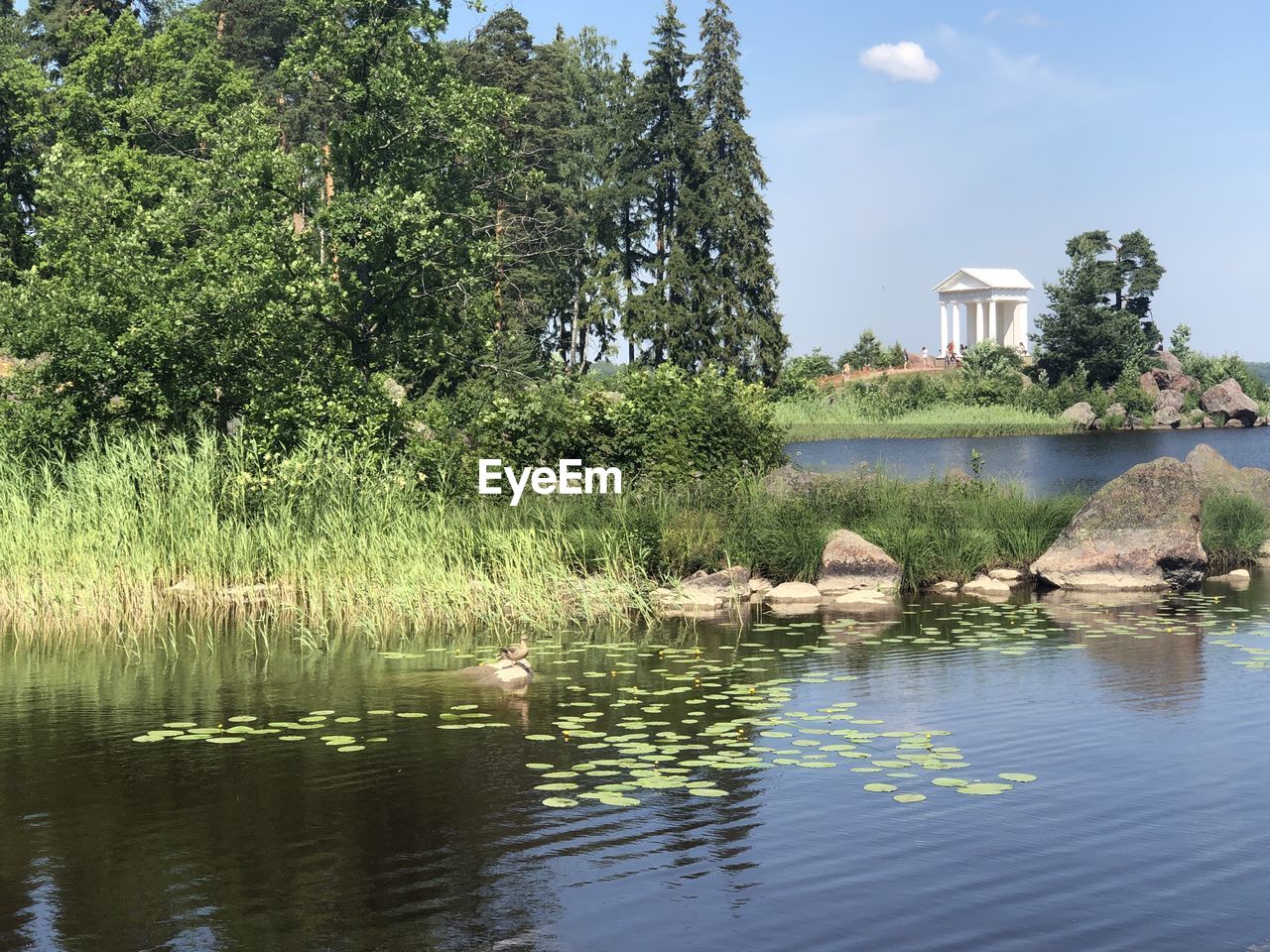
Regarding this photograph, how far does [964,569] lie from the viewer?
19203 millimetres

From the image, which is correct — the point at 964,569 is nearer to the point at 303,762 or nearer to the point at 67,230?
the point at 303,762

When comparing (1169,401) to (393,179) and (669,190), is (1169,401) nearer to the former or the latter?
(669,190)

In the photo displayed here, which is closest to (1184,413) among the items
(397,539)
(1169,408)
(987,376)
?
(1169,408)

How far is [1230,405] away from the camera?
69312 millimetres

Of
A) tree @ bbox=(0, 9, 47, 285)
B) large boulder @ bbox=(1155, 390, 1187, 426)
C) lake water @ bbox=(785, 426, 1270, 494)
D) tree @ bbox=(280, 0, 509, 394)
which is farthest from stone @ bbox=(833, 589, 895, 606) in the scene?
large boulder @ bbox=(1155, 390, 1187, 426)

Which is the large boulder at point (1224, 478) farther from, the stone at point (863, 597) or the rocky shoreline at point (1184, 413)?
the rocky shoreline at point (1184, 413)

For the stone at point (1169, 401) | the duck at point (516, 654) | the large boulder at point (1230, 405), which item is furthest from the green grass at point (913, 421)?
the duck at point (516, 654)

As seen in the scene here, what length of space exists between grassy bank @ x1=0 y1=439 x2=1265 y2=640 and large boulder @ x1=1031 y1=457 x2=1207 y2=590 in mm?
925

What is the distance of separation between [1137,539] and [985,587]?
7.18ft

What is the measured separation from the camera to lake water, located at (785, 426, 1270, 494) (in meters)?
43.5

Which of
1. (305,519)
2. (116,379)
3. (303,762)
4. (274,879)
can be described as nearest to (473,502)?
(305,519)

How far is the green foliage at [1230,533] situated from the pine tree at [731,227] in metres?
38.8

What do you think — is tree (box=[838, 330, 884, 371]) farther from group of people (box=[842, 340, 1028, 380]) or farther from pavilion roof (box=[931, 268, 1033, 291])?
pavilion roof (box=[931, 268, 1033, 291])

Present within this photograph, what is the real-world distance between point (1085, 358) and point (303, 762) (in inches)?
2715
